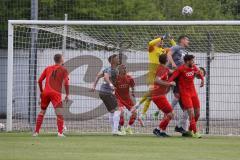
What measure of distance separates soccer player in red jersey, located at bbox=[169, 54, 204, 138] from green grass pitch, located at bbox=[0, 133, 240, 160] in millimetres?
599

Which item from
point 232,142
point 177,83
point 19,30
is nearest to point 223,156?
point 232,142

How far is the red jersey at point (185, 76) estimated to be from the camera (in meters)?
19.8

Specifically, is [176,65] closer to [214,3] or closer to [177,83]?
[177,83]

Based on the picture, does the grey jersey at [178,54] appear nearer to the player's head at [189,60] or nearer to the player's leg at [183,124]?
the player's head at [189,60]

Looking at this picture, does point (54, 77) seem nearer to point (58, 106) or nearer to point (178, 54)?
point (58, 106)

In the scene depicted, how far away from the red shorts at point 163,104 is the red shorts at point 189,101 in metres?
0.37

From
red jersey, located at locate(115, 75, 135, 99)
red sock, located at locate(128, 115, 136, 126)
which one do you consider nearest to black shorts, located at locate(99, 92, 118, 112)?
red jersey, located at locate(115, 75, 135, 99)

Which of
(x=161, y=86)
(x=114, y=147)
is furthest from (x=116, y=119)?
(x=114, y=147)

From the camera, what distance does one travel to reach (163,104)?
20094mm

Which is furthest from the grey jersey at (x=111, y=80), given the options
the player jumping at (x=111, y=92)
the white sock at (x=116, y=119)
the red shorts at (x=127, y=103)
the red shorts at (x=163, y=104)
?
the red shorts at (x=163, y=104)

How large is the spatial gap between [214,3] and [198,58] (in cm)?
1165

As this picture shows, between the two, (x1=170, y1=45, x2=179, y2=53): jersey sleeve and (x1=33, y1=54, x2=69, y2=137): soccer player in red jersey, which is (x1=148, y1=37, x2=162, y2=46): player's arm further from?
(x1=33, y1=54, x2=69, y2=137): soccer player in red jersey

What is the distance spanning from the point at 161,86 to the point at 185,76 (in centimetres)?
78

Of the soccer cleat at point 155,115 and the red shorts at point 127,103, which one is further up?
the red shorts at point 127,103
